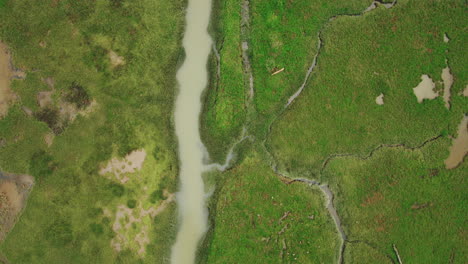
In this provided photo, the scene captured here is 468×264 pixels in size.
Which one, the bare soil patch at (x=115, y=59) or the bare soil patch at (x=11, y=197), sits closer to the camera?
the bare soil patch at (x=11, y=197)

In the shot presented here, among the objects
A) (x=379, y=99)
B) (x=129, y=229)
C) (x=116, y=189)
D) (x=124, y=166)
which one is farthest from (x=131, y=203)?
(x=379, y=99)

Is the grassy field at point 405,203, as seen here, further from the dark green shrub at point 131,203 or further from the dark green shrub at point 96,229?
the dark green shrub at point 96,229

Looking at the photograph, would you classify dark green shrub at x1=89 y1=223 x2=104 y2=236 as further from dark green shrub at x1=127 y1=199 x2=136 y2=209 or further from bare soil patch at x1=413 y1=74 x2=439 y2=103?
bare soil patch at x1=413 y1=74 x2=439 y2=103

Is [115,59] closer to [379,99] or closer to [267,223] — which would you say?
[267,223]

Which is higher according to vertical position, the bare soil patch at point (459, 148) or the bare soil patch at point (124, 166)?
the bare soil patch at point (459, 148)

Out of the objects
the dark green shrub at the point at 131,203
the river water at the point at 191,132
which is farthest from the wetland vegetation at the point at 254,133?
the river water at the point at 191,132

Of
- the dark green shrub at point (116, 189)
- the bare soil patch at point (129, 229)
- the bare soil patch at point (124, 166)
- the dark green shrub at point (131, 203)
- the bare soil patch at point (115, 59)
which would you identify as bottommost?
the bare soil patch at point (129, 229)

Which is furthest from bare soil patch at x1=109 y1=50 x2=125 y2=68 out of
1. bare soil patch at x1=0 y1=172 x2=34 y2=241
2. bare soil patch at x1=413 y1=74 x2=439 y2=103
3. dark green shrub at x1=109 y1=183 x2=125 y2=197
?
bare soil patch at x1=413 y1=74 x2=439 y2=103
